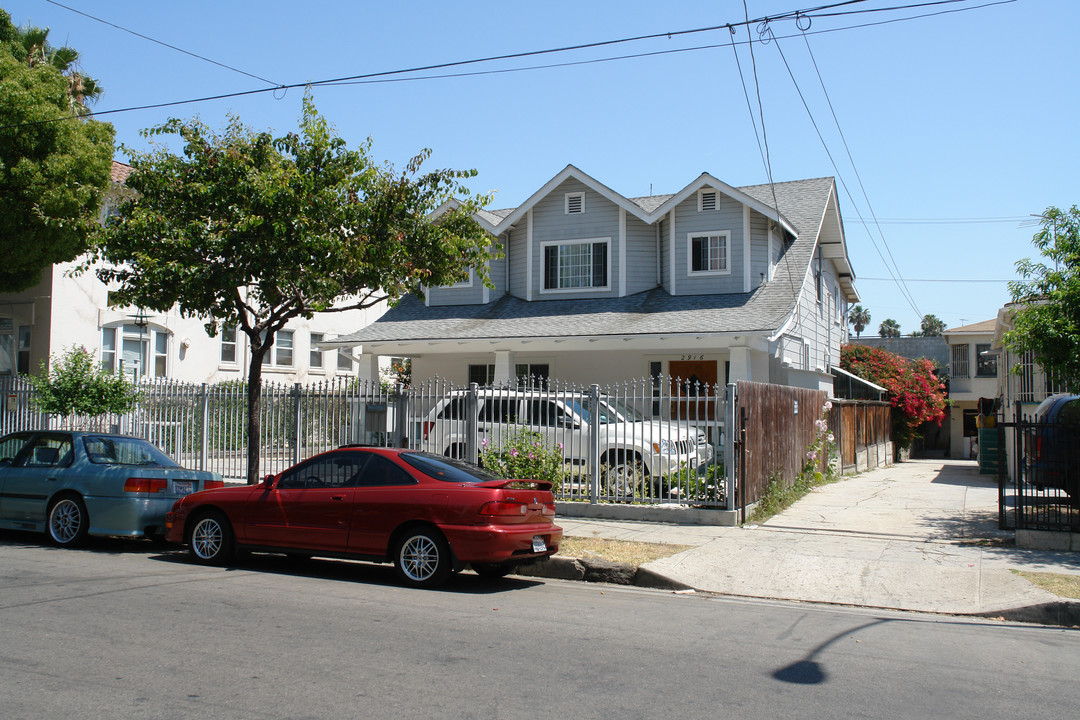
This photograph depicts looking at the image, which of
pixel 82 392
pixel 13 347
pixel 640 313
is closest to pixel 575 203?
pixel 640 313

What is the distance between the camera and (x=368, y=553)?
920cm

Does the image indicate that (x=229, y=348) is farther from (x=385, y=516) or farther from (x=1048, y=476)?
(x=1048, y=476)

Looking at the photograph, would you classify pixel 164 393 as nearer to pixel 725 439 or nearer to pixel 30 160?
pixel 30 160

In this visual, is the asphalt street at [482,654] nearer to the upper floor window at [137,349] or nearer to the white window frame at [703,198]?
the white window frame at [703,198]

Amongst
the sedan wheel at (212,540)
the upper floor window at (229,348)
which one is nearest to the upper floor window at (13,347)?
the upper floor window at (229,348)

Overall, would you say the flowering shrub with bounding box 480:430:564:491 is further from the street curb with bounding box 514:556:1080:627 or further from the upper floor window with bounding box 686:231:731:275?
the upper floor window with bounding box 686:231:731:275

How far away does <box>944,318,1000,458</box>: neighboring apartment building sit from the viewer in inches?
1574

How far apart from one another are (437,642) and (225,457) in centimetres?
1211

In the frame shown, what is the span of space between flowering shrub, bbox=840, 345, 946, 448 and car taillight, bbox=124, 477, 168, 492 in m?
24.0

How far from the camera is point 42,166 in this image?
17297 mm

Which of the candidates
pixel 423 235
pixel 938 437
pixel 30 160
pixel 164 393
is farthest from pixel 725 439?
pixel 938 437

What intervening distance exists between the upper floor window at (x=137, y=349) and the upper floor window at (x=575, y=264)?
10879 mm

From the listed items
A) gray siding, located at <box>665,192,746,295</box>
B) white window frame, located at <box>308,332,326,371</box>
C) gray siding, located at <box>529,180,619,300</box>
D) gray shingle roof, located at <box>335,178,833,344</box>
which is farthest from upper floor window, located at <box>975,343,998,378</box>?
white window frame, located at <box>308,332,326,371</box>

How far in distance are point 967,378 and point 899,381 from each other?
42.3ft
